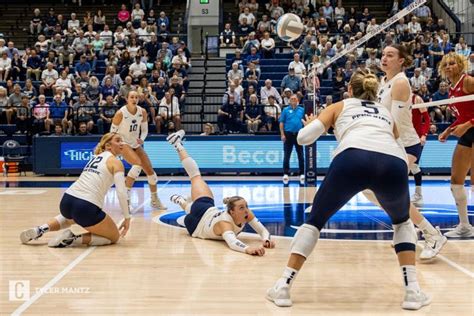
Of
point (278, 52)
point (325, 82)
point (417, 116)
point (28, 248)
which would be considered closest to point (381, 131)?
point (28, 248)

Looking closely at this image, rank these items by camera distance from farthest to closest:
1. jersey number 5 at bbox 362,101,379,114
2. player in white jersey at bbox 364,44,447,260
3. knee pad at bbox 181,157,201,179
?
knee pad at bbox 181,157,201,179, player in white jersey at bbox 364,44,447,260, jersey number 5 at bbox 362,101,379,114

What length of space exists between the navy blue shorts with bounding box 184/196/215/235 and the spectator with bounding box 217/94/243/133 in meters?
10.7

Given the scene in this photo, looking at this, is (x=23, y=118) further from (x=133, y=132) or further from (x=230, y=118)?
(x=133, y=132)

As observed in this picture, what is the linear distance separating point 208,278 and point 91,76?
53.0 ft

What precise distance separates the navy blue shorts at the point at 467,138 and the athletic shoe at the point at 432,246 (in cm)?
143

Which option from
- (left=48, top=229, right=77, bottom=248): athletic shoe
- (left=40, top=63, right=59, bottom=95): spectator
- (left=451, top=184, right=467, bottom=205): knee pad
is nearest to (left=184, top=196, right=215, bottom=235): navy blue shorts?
(left=48, top=229, right=77, bottom=248): athletic shoe

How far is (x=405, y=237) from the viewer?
496 cm

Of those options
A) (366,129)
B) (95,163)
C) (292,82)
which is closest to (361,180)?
(366,129)

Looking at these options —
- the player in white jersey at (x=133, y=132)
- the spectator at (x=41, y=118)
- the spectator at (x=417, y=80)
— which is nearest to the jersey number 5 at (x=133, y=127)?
the player in white jersey at (x=133, y=132)

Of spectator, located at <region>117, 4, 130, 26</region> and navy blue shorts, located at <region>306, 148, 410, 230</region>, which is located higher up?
spectator, located at <region>117, 4, 130, 26</region>

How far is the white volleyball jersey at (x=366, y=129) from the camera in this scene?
492 centimetres

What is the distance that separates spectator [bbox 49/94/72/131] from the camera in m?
18.7

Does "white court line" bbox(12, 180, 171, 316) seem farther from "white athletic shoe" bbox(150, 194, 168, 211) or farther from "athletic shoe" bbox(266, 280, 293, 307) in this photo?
"white athletic shoe" bbox(150, 194, 168, 211)

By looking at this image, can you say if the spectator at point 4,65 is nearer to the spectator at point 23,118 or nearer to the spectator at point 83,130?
the spectator at point 23,118
